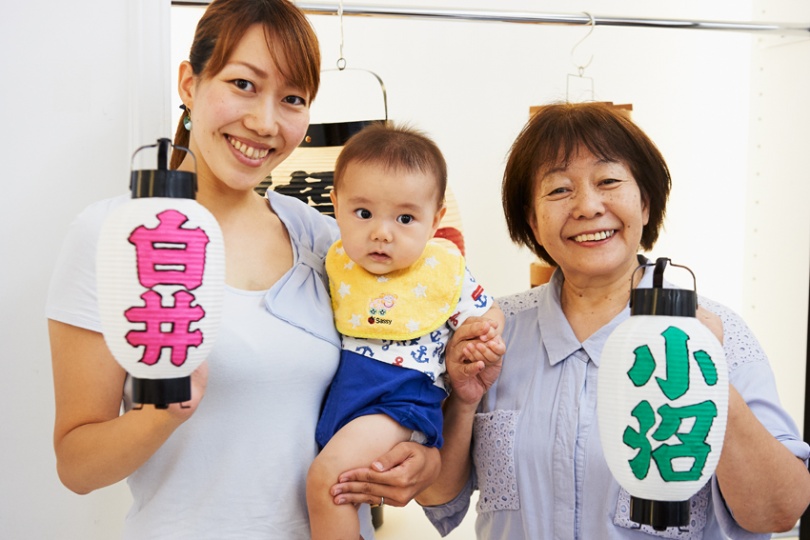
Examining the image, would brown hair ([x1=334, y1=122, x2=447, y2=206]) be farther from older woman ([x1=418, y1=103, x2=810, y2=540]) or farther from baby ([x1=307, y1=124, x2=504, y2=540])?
older woman ([x1=418, y1=103, x2=810, y2=540])

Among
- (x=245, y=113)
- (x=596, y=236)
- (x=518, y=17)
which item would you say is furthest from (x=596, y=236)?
(x=518, y=17)

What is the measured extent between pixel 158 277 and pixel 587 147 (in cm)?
84

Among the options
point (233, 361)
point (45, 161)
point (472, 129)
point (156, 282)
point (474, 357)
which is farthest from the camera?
point (472, 129)

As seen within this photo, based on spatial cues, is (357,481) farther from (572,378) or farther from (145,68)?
(145,68)

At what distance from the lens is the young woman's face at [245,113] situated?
1219 mm

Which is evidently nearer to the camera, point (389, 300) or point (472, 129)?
point (389, 300)

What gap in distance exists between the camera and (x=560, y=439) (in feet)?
4.63

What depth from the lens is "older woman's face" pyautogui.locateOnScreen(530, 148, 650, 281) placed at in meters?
1.40

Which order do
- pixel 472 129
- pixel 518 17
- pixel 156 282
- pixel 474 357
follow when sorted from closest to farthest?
pixel 156 282 < pixel 474 357 < pixel 518 17 < pixel 472 129

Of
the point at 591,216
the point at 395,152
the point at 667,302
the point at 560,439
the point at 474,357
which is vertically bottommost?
the point at 560,439

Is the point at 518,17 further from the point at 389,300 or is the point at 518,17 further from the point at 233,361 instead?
the point at 233,361

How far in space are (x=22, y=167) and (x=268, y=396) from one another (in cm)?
73

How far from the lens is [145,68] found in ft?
5.45

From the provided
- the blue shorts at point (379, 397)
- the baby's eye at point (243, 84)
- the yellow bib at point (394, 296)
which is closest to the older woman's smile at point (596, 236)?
the yellow bib at point (394, 296)
